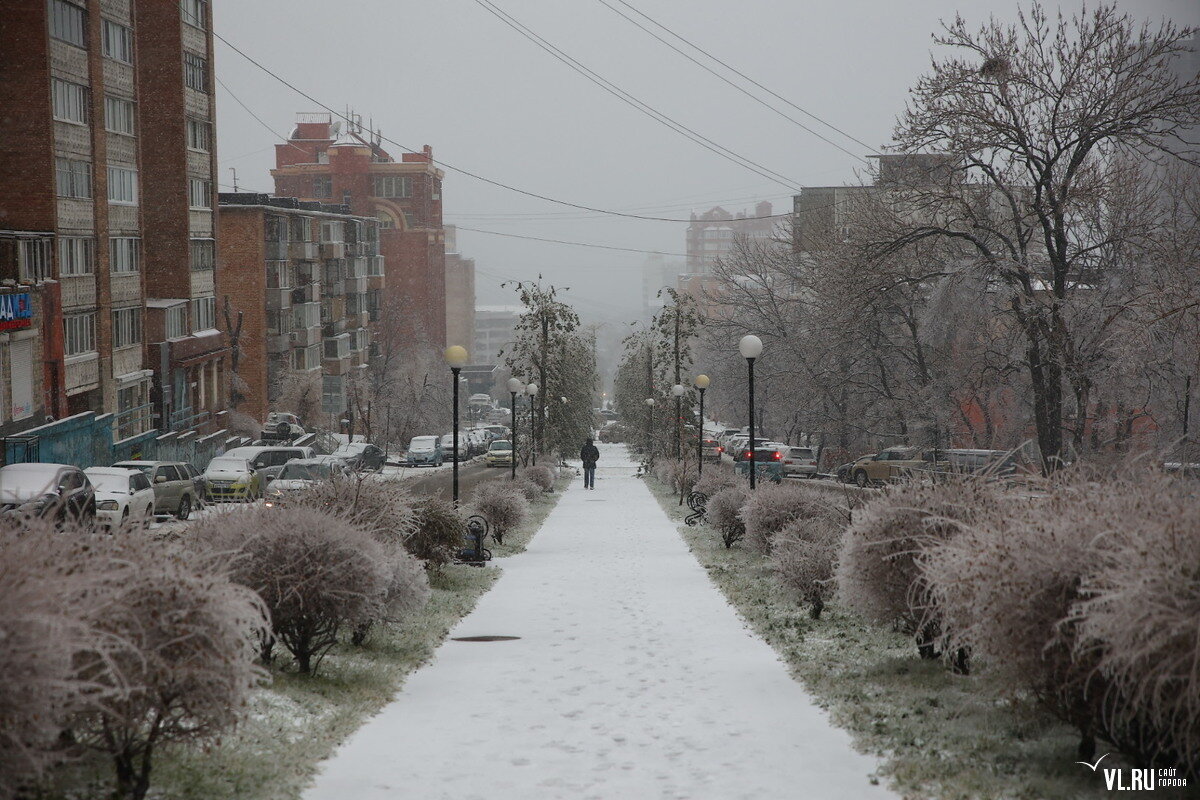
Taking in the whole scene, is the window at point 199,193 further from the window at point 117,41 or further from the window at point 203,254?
the window at point 117,41

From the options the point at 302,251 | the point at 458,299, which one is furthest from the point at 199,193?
the point at 458,299

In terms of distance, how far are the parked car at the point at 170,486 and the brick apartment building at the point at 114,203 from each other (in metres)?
7.25

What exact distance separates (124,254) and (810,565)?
118ft

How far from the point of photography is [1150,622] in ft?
18.2

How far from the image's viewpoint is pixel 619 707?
927 cm

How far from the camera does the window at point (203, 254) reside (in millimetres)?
52131

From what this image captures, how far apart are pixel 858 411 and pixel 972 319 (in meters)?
14.2

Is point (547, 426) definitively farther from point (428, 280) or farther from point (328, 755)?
point (428, 280)

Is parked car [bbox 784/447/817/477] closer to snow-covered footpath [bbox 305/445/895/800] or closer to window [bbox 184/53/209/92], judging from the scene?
window [bbox 184/53/209/92]

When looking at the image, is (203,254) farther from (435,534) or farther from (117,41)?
(435,534)

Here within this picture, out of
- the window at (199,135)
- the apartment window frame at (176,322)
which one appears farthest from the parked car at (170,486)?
the window at (199,135)

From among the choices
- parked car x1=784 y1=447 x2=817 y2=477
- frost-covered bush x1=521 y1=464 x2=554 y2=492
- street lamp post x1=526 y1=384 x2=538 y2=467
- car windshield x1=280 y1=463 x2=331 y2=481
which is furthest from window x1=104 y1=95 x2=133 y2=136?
parked car x1=784 y1=447 x2=817 y2=477

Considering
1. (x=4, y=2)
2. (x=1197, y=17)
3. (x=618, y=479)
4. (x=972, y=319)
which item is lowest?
(x=618, y=479)

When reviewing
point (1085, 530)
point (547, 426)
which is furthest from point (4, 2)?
point (1085, 530)
